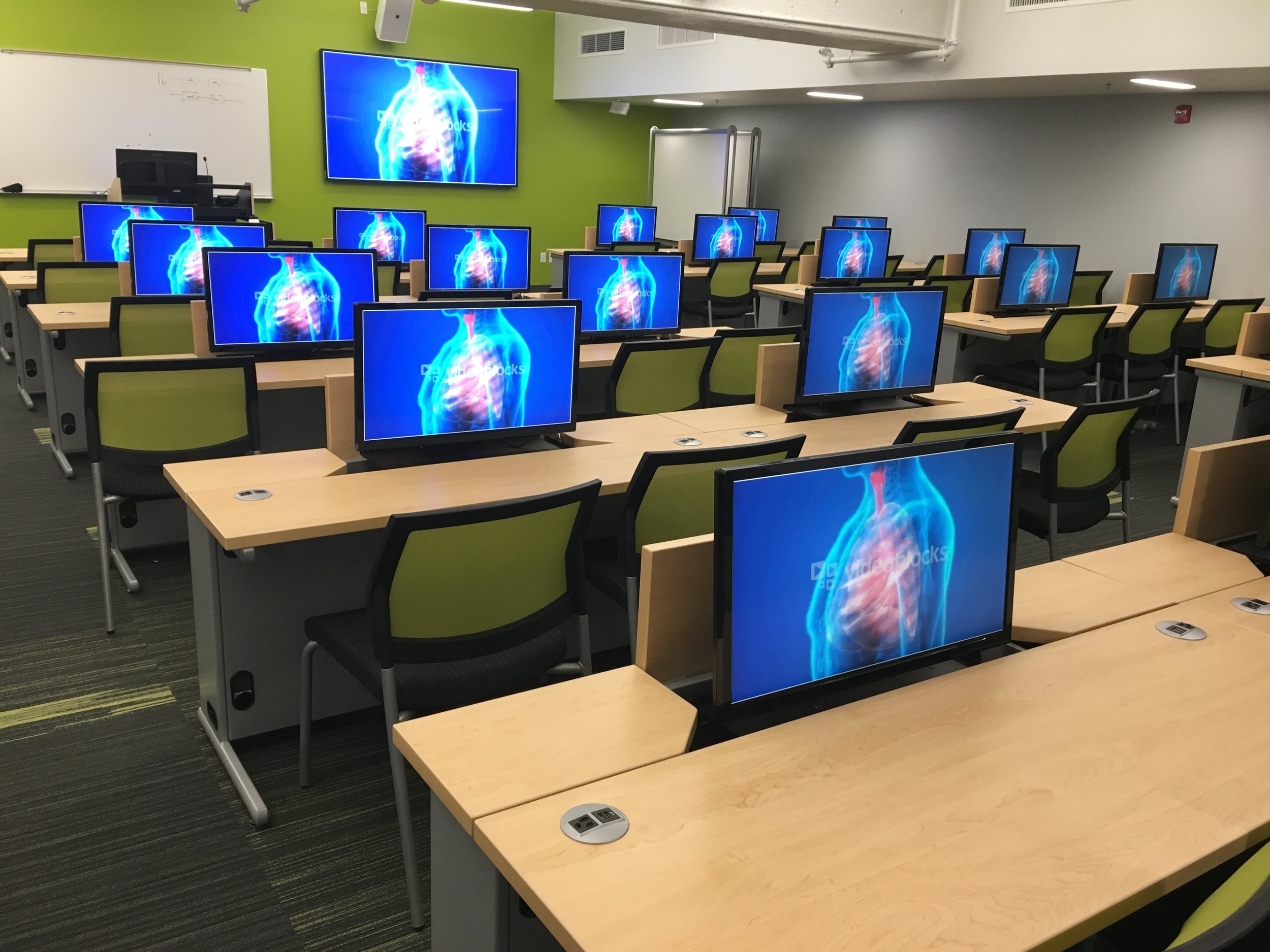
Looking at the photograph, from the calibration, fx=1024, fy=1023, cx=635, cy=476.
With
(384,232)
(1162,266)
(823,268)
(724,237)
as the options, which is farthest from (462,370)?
(724,237)

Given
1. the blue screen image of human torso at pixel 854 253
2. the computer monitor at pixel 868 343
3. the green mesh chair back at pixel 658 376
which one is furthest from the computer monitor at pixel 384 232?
the computer monitor at pixel 868 343

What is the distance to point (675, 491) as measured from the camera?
254 cm

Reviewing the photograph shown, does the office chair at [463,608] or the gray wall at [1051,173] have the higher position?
the gray wall at [1051,173]

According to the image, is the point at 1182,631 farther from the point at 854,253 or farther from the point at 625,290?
→ the point at 854,253

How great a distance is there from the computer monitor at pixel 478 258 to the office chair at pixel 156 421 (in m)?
2.38

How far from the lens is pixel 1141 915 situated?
5.08 ft

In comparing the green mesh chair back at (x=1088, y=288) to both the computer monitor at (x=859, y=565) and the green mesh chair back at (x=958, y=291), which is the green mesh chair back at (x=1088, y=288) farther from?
the computer monitor at (x=859, y=565)

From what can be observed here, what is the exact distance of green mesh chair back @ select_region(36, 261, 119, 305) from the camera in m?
5.34

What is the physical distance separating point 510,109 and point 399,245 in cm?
580

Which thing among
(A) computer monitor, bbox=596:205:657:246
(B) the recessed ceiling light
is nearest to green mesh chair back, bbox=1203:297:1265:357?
(B) the recessed ceiling light

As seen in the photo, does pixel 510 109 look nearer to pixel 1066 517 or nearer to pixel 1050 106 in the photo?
pixel 1050 106

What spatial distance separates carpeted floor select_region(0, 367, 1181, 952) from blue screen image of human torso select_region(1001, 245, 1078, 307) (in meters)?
4.62

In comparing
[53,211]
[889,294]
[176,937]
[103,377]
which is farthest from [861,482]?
[53,211]

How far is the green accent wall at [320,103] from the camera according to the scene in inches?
392
